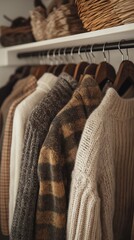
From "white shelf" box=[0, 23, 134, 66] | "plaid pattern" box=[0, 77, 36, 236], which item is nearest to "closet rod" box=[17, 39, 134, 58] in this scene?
"white shelf" box=[0, 23, 134, 66]

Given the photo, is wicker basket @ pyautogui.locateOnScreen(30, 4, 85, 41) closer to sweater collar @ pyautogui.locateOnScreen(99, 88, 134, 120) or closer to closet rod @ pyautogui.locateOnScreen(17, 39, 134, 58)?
closet rod @ pyautogui.locateOnScreen(17, 39, 134, 58)

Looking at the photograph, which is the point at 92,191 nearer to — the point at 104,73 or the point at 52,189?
the point at 52,189

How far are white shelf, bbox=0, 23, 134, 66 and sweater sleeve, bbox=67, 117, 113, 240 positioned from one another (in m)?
0.22

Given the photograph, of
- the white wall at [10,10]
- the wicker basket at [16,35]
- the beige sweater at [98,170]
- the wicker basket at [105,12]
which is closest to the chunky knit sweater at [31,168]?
the beige sweater at [98,170]

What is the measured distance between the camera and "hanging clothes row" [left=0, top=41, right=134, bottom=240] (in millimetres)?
585

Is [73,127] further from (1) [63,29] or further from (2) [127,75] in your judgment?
(1) [63,29]

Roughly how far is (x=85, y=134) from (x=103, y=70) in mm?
247

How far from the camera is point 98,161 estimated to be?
1.94ft

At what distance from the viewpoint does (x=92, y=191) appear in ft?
1.86

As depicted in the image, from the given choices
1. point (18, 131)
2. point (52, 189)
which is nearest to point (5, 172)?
point (18, 131)

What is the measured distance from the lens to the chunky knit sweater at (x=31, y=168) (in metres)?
0.70

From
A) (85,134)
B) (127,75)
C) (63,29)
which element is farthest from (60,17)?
(85,134)

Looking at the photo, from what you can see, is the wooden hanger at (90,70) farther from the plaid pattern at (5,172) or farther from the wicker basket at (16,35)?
the wicker basket at (16,35)

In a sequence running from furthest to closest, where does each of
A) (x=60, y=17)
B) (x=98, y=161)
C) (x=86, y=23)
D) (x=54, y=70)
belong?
1. (x=54, y=70)
2. (x=60, y=17)
3. (x=86, y=23)
4. (x=98, y=161)
